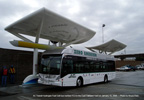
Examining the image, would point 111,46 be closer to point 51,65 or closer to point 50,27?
point 50,27

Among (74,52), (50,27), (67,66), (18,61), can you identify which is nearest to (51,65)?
(67,66)

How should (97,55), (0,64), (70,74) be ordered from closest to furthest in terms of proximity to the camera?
(70,74)
(0,64)
(97,55)

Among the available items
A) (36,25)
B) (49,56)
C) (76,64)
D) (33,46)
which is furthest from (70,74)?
(36,25)

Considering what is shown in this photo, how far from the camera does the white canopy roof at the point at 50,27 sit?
41.7ft

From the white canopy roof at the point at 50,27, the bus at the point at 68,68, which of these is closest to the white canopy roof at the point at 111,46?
the white canopy roof at the point at 50,27

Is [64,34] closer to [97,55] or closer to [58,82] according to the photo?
[97,55]

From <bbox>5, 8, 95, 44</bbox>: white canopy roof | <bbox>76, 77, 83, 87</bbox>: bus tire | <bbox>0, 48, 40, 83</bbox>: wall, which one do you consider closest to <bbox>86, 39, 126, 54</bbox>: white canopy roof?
<bbox>5, 8, 95, 44</bbox>: white canopy roof

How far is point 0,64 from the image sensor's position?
46.5ft

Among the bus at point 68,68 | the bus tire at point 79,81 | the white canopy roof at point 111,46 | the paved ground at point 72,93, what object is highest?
the white canopy roof at point 111,46

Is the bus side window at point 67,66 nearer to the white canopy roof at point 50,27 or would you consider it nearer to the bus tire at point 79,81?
the bus tire at point 79,81

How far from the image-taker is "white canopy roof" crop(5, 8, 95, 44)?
1271cm

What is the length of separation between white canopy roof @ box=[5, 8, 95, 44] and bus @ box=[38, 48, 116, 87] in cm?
333

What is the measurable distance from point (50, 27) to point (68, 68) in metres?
6.21

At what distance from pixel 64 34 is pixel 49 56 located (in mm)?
7571
